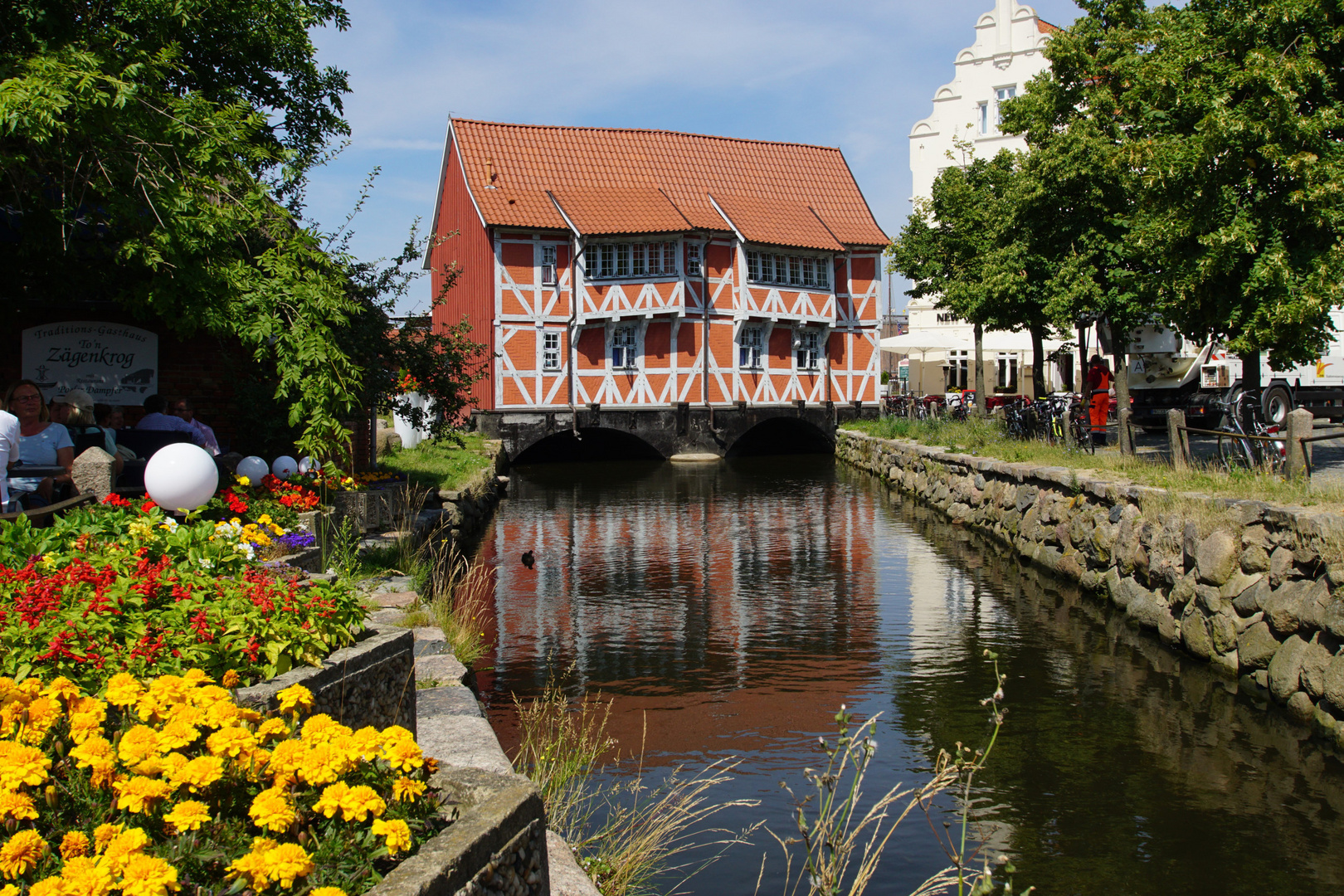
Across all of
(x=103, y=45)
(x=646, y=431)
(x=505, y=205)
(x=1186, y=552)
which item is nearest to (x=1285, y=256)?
(x=1186, y=552)

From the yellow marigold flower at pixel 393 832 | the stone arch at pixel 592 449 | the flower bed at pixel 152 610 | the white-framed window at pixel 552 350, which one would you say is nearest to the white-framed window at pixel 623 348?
the white-framed window at pixel 552 350

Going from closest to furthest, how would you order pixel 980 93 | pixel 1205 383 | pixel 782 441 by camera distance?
pixel 1205 383, pixel 782 441, pixel 980 93

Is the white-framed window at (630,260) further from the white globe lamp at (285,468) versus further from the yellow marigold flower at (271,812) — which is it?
the yellow marigold flower at (271,812)

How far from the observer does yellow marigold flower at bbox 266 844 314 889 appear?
2605mm

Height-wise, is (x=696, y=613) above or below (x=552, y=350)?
below

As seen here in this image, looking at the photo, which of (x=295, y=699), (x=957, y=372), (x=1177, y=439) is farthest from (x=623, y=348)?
(x=295, y=699)

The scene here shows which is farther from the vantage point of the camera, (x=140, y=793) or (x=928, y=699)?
(x=928, y=699)

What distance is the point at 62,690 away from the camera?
3.37 metres

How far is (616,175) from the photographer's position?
35312mm

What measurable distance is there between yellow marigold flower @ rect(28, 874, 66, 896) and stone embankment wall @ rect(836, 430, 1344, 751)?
23.7ft

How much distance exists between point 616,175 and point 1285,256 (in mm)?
25255

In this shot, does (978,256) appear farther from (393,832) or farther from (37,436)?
(393,832)

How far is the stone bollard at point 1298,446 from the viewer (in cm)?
930

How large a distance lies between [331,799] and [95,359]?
441 inches
